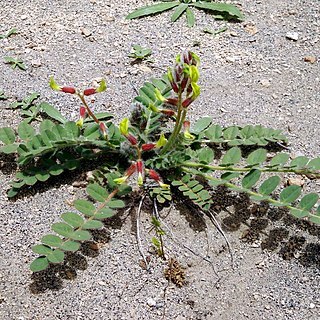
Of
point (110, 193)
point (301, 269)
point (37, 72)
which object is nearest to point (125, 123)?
point (110, 193)

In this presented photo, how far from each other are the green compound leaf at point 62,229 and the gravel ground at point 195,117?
0.49 feet

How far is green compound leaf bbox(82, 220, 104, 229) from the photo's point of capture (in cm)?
259

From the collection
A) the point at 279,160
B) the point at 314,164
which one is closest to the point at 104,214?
the point at 279,160

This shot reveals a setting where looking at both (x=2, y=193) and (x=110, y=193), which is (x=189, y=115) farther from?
(x=2, y=193)

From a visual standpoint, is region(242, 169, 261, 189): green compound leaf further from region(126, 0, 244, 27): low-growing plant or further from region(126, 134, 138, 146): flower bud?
region(126, 0, 244, 27): low-growing plant

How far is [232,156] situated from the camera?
2.89 metres

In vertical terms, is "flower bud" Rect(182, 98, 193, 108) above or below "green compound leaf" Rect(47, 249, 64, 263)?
above

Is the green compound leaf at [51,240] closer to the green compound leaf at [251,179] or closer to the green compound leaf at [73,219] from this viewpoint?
the green compound leaf at [73,219]

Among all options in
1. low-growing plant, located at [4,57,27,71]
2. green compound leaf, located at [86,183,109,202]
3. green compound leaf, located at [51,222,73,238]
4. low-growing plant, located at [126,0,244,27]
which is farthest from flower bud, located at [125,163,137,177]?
low-growing plant, located at [126,0,244,27]

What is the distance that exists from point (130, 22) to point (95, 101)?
2.55ft

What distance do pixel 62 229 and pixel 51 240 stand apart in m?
0.06

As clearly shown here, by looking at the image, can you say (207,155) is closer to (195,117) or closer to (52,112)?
(195,117)

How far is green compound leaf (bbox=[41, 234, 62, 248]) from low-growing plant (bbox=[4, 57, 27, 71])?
1.33 metres

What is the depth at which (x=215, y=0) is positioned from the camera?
4.14 metres
